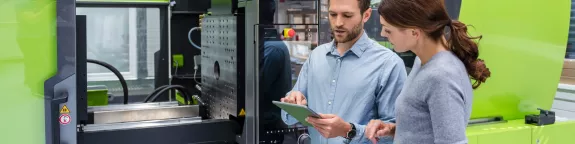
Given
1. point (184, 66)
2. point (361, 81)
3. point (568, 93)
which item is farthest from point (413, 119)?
point (184, 66)

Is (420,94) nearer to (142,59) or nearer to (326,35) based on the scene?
(326,35)

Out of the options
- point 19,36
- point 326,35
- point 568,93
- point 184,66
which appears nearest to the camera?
point 19,36

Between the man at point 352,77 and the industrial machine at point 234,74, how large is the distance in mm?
188

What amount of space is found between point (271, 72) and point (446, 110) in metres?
1.02

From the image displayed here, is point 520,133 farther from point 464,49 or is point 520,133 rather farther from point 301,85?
point 464,49

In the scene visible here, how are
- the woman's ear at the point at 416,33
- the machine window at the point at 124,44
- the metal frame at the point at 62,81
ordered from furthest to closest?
1. the machine window at the point at 124,44
2. the metal frame at the point at 62,81
3. the woman's ear at the point at 416,33

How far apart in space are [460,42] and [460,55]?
0.04 meters

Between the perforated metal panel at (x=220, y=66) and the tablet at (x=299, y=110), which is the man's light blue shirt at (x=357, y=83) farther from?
the perforated metal panel at (x=220, y=66)

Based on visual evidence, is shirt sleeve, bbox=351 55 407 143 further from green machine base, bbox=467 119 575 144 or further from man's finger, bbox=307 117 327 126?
green machine base, bbox=467 119 575 144

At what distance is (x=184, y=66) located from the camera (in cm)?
494

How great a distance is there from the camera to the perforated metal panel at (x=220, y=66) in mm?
2682

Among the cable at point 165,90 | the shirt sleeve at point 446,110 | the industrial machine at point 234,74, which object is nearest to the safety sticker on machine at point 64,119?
the industrial machine at point 234,74

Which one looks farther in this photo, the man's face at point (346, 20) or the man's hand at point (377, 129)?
the man's face at point (346, 20)

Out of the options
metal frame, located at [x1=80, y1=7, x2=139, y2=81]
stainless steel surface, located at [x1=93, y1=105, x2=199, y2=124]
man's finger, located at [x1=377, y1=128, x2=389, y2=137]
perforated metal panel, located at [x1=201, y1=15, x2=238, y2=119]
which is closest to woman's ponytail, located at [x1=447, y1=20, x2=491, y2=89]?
man's finger, located at [x1=377, y1=128, x2=389, y2=137]
